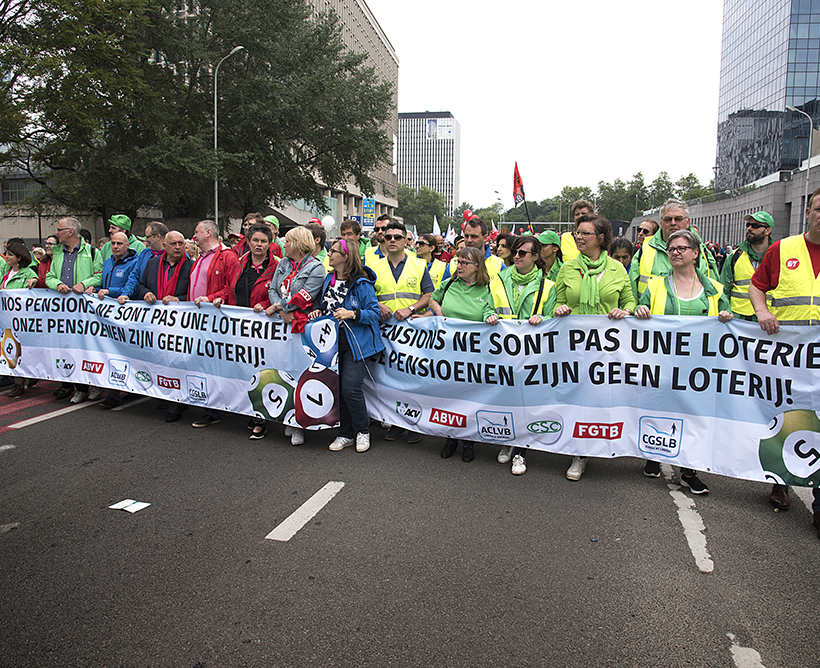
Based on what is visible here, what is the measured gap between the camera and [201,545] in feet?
12.5

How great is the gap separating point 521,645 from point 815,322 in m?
3.15

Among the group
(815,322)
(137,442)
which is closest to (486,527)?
(815,322)

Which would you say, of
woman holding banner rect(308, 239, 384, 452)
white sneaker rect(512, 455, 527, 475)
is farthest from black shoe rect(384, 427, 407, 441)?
white sneaker rect(512, 455, 527, 475)

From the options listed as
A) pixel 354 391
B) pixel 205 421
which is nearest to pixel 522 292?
pixel 354 391

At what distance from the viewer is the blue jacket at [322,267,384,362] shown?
5.66 meters

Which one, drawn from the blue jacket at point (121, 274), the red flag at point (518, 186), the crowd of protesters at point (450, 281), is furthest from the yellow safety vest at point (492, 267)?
the red flag at point (518, 186)

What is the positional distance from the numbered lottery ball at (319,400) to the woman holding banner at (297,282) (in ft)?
0.72

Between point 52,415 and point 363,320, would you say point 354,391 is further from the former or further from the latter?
point 52,415

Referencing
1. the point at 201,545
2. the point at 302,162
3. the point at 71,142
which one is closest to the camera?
the point at 201,545

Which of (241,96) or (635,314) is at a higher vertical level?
(241,96)

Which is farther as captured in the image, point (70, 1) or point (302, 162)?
point (302, 162)

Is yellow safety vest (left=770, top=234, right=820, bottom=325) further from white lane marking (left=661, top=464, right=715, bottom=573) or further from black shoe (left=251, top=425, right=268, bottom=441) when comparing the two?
black shoe (left=251, top=425, right=268, bottom=441)

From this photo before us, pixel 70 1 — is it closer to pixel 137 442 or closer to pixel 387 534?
pixel 137 442

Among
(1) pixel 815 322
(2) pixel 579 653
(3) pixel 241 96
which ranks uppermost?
(3) pixel 241 96
